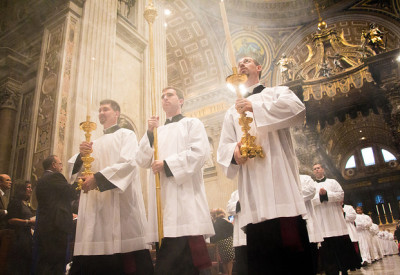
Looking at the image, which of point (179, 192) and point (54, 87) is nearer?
point (179, 192)

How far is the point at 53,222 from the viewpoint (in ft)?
10.6

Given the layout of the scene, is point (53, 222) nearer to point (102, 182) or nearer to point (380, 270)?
point (102, 182)

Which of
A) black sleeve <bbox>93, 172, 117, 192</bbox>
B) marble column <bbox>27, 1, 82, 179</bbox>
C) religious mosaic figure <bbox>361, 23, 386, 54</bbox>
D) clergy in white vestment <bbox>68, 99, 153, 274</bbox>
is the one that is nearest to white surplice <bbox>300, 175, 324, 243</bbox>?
clergy in white vestment <bbox>68, 99, 153, 274</bbox>

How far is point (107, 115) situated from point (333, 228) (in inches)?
168

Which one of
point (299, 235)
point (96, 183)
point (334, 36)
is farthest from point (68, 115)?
point (334, 36)

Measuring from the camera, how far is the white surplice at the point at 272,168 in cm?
205

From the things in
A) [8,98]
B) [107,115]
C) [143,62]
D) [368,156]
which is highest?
[368,156]

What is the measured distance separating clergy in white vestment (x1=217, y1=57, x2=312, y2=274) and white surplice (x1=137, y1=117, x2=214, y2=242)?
0.32 metres

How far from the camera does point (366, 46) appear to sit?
942 cm

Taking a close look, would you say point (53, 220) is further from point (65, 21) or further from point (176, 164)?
point (65, 21)

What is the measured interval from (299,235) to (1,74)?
17.0 feet

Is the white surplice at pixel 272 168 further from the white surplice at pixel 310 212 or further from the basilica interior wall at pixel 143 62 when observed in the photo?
the basilica interior wall at pixel 143 62

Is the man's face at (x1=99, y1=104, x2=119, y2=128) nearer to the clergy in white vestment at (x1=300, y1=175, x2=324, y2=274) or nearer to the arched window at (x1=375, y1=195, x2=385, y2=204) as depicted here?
the clergy in white vestment at (x1=300, y1=175, x2=324, y2=274)

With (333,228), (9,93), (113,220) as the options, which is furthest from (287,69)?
(113,220)
